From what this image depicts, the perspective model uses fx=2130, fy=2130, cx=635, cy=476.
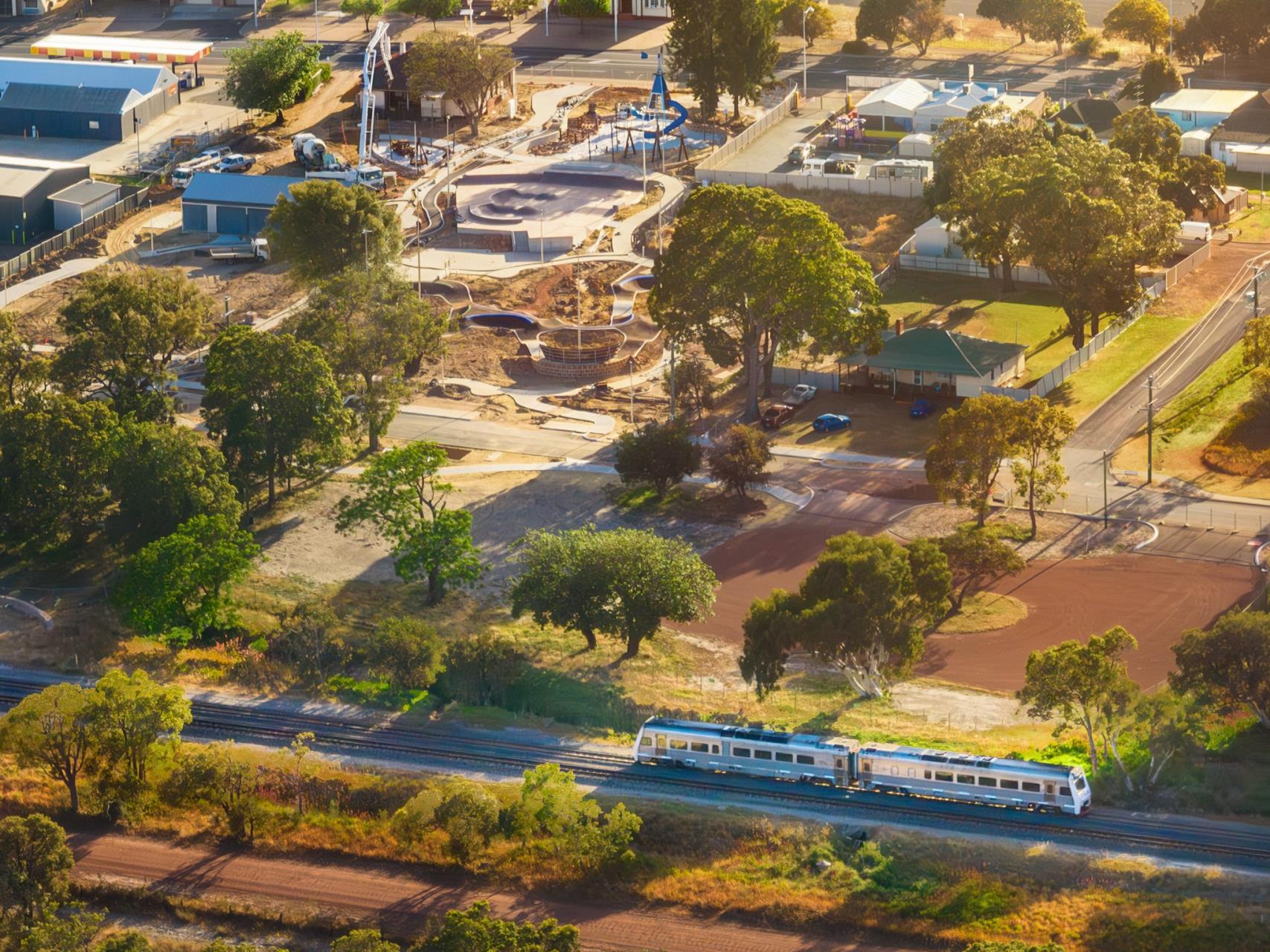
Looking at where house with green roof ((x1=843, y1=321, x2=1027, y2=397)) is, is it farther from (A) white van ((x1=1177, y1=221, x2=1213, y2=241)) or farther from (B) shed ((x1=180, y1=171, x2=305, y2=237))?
(B) shed ((x1=180, y1=171, x2=305, y2=237))

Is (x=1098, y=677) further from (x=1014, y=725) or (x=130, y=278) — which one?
(x=130, y=278)

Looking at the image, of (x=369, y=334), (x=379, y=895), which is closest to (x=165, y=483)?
(x=369, y=334)

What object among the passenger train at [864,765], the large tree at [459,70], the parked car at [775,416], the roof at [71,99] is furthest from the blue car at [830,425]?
the roof at [71,99]

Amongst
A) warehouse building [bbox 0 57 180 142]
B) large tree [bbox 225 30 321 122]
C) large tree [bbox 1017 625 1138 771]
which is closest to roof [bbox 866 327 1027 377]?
large tree [bbox 1017 625 1138 771]

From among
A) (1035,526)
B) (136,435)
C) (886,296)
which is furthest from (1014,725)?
(886,296)

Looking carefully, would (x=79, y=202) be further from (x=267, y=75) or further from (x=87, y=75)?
(x=87, y=75)
